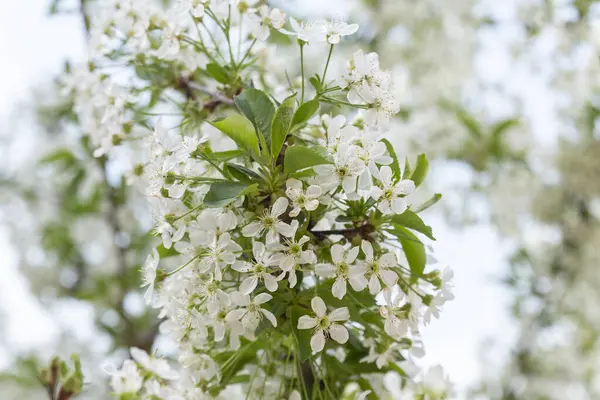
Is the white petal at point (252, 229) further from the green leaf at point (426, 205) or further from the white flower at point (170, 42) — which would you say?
the white flower at point (170, 42)

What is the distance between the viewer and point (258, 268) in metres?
0.62

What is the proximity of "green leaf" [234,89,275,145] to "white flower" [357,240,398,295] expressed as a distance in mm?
152

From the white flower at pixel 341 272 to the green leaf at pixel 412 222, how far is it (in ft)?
0.22

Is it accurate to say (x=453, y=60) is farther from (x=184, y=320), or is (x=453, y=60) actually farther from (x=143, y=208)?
(x=184, y=320)

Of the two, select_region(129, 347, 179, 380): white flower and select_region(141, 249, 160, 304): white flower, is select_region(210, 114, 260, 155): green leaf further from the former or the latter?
select_region(129, 347, 179, 380): white flower

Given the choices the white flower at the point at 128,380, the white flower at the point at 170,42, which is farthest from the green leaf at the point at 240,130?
the white flower at the point at 128,380

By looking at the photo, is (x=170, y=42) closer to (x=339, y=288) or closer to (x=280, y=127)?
(x=280, y=127)

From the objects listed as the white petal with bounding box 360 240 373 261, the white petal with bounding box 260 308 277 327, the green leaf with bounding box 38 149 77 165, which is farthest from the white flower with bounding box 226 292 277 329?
the green leaf with bounding box 38 149 77 165

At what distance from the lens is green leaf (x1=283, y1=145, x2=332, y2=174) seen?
0.61 metres

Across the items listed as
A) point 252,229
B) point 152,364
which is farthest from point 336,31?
point 152,364

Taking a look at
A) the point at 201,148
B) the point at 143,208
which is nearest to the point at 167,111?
the point at 201,148

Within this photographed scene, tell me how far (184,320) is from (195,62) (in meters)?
0.38

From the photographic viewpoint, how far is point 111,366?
2.73ft

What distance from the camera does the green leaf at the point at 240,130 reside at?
635mm
